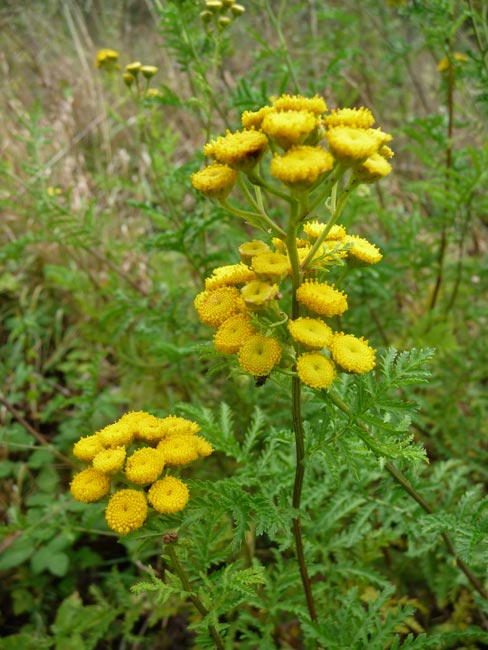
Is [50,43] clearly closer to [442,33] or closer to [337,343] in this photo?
[442,33]

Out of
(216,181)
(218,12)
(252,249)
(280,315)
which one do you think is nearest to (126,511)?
(280,315)

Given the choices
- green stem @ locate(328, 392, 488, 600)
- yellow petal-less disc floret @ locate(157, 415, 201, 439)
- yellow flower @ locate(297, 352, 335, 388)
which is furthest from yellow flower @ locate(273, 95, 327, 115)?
yellow petal-less disc floret @ locate(157, 415, 201, 439)

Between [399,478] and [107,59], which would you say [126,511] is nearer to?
[399,478]

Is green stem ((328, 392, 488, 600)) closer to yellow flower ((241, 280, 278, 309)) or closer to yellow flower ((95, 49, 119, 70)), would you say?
yellow flower ((241, 280, 278, 309))

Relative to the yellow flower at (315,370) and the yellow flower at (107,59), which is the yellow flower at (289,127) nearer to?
the yellow flower at (315,370)

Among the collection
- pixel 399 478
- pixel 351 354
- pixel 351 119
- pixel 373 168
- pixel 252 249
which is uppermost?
pixel 351 119

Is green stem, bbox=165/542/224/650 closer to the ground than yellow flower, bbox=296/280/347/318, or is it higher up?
closer to the ground

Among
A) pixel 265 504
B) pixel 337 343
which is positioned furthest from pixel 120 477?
pixel 337 343
